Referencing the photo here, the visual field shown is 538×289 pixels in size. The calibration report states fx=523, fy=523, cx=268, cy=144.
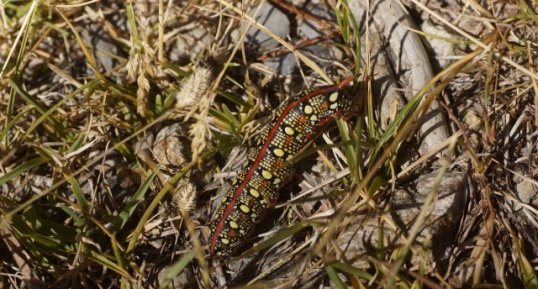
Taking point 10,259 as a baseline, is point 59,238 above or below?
above

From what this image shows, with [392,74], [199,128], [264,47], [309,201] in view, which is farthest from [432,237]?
[264,47]

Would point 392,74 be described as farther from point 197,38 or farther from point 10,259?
point 10,259

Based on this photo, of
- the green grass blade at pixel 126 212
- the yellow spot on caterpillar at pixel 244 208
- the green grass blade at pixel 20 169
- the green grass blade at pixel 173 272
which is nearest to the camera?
the green grass blade at pixel 173 272

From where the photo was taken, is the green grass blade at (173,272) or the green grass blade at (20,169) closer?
the green grass blade at (173,272)

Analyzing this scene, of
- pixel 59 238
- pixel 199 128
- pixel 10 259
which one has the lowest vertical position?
pixel 10 259

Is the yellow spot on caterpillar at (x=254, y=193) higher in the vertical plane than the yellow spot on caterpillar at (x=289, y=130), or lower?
lower

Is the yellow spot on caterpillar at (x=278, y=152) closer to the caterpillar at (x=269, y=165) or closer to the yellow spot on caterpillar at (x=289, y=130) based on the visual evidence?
the caterpillar at (x=269, y=165)

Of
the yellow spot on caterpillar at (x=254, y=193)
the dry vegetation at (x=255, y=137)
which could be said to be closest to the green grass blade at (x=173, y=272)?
the dry vegetation at (x=255, y=137)
